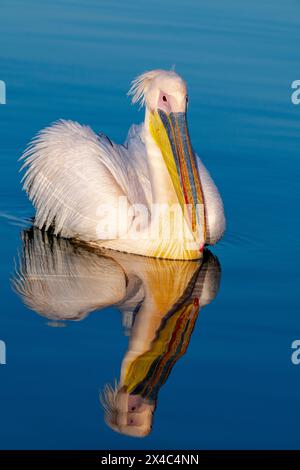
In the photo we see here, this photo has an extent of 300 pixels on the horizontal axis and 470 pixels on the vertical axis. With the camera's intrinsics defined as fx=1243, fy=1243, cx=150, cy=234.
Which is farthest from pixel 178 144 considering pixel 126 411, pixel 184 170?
pixel 126 411

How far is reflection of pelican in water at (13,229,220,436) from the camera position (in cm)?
591

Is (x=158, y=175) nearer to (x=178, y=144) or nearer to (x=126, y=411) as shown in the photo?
(x=178, y=144)

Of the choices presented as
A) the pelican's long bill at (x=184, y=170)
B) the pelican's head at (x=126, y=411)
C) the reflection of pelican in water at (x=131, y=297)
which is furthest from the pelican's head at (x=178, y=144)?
the pelican's head at (x=126, y=411)

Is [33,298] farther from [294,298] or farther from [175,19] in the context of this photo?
[175,19]

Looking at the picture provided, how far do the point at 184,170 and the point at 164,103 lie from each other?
0.46 m

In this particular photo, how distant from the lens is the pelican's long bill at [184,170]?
25.6ft

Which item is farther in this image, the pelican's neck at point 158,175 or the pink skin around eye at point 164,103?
the pelican's neck at point 158,175

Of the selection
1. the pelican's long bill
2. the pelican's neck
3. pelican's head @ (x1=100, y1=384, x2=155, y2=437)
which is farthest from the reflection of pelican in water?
the pelican's neck

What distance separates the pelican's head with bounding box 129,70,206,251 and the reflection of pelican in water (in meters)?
0.35

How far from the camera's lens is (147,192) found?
833 centimetres

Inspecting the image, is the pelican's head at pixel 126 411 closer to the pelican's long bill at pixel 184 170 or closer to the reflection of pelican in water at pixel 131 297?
the reflection of pelican in water at pixel 131 297

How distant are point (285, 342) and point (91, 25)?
7731 mm

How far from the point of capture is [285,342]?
661 cm

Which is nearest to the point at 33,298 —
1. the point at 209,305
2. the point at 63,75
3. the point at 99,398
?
the point at 209,305
